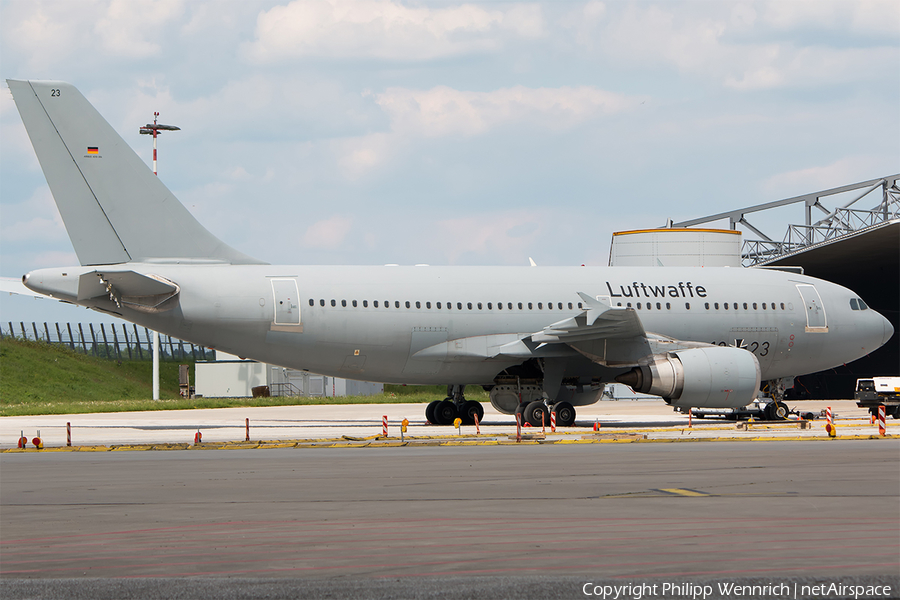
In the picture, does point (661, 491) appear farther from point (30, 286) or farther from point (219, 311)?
point (30, 286)

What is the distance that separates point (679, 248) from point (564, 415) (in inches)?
982

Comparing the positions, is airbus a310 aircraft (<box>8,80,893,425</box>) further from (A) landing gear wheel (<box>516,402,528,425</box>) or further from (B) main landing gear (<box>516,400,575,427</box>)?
(A) landing gear wheel (<box>516,402,528,425</box>)

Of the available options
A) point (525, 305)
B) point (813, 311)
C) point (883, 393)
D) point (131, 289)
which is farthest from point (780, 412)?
point (131, 289)

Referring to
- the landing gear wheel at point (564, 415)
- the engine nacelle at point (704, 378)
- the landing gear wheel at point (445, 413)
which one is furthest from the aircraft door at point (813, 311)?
the landing gear wheel at point (445, 413)

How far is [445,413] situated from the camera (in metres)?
27.9

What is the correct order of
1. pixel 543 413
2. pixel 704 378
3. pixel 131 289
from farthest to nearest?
pixel 543 413
pixel 704 378
pixel 131 289

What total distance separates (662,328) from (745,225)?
3609cm

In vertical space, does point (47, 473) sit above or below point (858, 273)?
below

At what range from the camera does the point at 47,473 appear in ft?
47.1

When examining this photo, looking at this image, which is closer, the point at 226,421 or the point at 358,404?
the point at 226,421

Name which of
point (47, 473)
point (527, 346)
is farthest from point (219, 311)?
point (47, 473)

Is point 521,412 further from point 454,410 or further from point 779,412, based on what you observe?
point 779,412

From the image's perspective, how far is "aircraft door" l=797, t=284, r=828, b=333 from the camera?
28844 millimetres

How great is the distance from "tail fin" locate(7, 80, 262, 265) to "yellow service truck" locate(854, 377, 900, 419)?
82.2 feet
